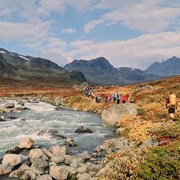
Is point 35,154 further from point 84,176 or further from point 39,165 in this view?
point 84,176

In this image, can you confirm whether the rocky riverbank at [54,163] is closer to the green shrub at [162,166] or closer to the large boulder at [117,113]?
the green shrub at [162,166]

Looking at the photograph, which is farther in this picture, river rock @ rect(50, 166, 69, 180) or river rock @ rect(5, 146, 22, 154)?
river rock @ rect(5, 146, 22, 154)

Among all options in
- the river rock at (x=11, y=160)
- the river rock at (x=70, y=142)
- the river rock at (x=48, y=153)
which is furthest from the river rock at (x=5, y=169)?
the river rock at (x=70, y=142)

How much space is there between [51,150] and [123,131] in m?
9.32

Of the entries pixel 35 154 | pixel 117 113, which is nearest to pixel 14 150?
pixel 35 154

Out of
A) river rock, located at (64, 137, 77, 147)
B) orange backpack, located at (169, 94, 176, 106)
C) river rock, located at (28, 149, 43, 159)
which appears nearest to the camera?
river rock, located at (28, 149, 43, 159)

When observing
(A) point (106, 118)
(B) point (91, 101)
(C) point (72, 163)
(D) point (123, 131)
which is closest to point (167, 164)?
(C) point (72, 163)

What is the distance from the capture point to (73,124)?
126 feet

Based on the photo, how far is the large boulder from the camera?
3653 centimetres

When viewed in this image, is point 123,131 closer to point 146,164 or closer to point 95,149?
point 95,149

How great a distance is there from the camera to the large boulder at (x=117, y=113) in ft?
120

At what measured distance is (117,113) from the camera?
122ft

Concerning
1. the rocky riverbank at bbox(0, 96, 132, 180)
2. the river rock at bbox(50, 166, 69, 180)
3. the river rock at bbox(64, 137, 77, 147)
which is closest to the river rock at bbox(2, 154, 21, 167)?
the rocky riverbank at bbox(0, 96, 132, 180)

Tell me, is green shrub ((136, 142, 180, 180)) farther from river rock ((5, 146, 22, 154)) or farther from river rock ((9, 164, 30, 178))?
river rock ((5, 146, 22, 154))
